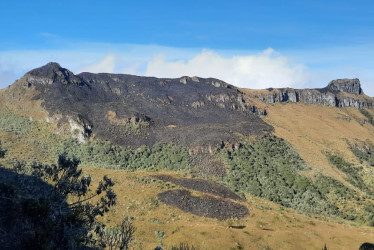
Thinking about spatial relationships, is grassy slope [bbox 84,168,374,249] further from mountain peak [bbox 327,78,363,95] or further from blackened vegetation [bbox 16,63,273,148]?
mountain peak [bbox 327,78,363,95]

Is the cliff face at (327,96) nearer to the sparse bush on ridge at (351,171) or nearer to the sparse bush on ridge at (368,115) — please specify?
the sparse bush on ridge at (368,115)

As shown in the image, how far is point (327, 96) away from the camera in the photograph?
384ft

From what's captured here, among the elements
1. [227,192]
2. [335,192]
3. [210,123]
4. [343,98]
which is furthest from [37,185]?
[343,98]

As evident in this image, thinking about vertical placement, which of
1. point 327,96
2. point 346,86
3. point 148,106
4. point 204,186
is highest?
point 346,86

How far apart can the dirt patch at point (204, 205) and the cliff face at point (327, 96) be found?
6869 centimetres

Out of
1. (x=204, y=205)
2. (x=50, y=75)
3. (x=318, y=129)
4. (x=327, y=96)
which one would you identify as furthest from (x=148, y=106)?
(x=327, y=96)

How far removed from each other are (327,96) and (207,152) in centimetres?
7202

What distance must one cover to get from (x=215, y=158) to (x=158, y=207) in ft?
77.4

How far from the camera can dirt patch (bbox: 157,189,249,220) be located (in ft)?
139

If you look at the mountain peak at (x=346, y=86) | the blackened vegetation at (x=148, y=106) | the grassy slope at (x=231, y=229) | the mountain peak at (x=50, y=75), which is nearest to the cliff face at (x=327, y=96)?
the mountain peak at (x=346, y=86)

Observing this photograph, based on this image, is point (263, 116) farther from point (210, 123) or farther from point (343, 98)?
point (343, 98)

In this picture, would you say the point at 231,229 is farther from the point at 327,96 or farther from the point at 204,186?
the point at 327,96

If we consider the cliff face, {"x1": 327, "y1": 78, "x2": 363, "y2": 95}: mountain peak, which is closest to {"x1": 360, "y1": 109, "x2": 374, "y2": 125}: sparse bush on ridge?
the cliff face

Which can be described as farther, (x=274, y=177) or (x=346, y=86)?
(x=346, y=86)
